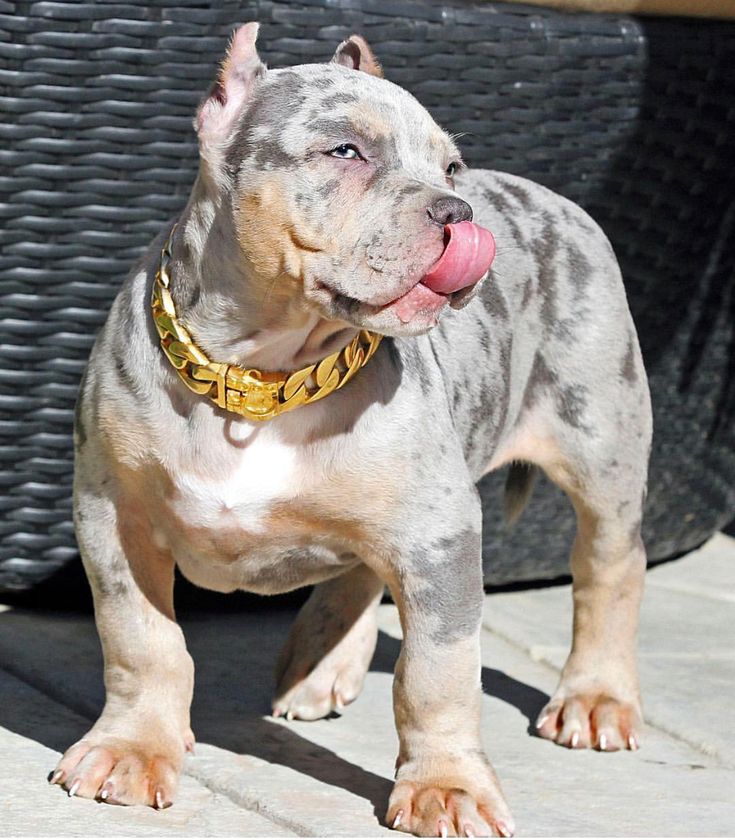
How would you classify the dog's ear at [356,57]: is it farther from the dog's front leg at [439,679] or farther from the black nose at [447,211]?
the dog's front leg at [439,679]

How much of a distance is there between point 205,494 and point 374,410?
1.21 ft

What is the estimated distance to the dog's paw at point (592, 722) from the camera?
12.4ft

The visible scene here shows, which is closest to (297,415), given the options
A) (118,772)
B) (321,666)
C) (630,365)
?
(118,772)

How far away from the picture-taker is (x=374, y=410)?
325 cm

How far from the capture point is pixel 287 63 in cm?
414

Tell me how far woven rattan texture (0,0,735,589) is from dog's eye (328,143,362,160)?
3.70 ft

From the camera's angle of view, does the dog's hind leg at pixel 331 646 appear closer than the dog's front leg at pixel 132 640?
No

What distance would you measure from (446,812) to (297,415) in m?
0.81

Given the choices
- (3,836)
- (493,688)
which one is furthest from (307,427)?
(493,688)

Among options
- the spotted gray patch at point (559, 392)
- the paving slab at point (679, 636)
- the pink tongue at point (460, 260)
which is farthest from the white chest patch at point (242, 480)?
the paving slab at point (679, 636)

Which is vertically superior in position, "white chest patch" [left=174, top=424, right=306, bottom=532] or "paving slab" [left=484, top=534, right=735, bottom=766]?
"white chest patch" [left=174, top=424, right=306, bottom=532]

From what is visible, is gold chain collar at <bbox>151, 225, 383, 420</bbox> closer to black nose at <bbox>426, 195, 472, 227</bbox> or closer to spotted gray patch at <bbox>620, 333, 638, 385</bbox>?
black nose at <bbox>426, 195, 472, 227</bbox>

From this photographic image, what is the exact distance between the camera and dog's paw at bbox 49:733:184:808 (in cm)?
322

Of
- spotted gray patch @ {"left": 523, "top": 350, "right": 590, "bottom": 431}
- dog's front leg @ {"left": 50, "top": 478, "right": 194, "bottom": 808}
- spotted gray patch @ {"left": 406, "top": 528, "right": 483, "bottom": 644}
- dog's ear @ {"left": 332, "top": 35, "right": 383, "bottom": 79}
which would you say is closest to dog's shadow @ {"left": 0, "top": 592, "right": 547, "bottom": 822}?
dog's front leg @ {"left": 50, "top": 478, "right": 194, "bottom": 808}
